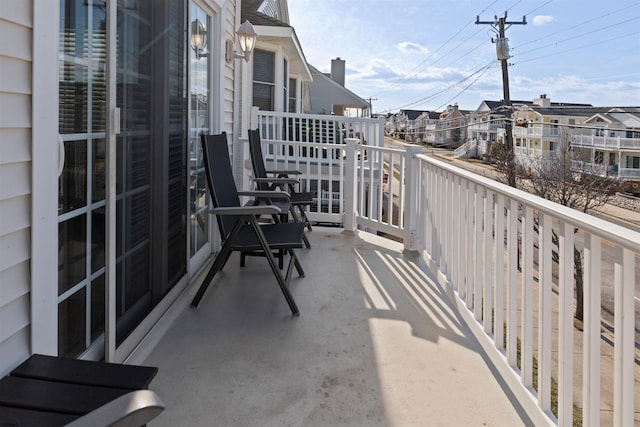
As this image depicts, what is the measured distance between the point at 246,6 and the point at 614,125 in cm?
2996

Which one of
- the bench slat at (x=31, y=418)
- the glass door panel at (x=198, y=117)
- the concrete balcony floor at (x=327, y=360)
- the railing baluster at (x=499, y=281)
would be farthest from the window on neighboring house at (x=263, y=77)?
the bench slat at (x=31, y=418)

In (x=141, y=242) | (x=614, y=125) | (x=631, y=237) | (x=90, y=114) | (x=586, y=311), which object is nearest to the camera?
(x=631, y=237)

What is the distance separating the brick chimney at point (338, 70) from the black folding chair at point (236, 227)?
21.0 metres

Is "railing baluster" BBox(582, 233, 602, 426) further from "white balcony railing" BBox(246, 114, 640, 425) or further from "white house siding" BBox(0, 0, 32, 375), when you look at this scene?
"white house siding" BBox(0, 0, 32, 375)

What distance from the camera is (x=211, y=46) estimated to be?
358 centimetres

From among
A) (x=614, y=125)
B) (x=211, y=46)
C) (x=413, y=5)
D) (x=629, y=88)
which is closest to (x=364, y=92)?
(x=629, y=88)

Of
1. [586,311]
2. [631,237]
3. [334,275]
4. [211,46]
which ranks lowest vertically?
[334,275]

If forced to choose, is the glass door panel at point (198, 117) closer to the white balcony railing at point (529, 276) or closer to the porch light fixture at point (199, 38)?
the porch light fixture at point (199, 38)

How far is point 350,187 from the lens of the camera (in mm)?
4836

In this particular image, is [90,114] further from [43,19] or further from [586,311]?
[586,311]

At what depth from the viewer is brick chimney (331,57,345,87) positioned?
23.5 m

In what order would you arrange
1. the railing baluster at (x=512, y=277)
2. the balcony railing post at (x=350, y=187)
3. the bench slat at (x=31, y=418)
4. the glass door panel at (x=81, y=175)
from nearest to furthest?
1. the bench slat at (x=31, y=418)
2. the glass door panel at (x=81, y=175)
3. the railing baluster at (x=512, y=277)
4. the balcony railing post at (x=350, y=187)

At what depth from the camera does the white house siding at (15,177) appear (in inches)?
47.4

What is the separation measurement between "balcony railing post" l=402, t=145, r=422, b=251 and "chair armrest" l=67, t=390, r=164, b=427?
307 centimetres
